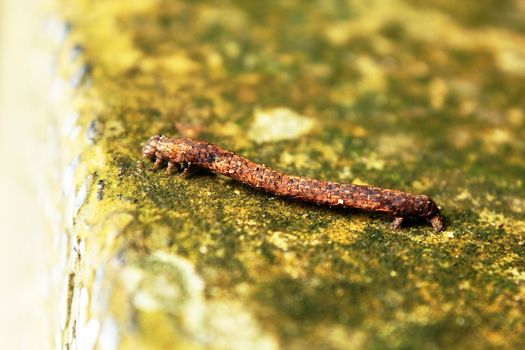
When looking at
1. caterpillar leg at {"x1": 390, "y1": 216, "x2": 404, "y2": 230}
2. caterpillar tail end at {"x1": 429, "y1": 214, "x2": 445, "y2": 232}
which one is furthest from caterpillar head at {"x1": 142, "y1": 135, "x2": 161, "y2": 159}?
caterpillar tail end at {"x1": 429, "y1": 214, "x2": 445, "y2": 232}

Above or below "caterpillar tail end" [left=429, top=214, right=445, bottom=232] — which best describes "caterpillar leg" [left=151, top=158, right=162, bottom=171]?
above

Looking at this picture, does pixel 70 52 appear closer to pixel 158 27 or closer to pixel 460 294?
pixel 158 27

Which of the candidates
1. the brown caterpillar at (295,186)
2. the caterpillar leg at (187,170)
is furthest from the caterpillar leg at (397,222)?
the caterpillar leg at (187,170)

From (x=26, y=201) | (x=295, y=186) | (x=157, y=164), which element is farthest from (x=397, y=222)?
(x=26, y=201)

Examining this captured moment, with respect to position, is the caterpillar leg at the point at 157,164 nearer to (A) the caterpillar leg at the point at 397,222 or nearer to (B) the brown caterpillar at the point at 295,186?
(B) the brown caterpillar at the point at 295,186

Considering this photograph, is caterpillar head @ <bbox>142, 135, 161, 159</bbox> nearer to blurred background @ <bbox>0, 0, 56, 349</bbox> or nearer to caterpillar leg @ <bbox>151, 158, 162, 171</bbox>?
caterpillar leg @ <bbox>151, 158, 162, 171</bbox>

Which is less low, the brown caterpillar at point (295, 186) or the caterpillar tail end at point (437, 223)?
the brown caterpillar at point (295, 186)
